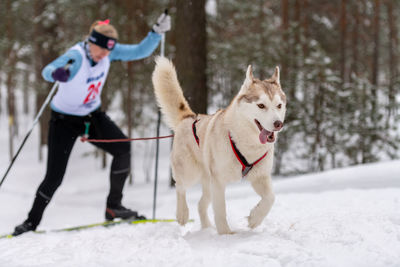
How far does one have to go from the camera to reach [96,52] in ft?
11.3

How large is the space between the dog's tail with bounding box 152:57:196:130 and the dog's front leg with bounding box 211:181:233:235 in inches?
33.6

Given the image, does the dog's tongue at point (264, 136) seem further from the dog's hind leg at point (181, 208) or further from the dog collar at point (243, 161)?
the dog's hind leg at point (181, 208)

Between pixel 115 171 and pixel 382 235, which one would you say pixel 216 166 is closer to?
pixel 382 235

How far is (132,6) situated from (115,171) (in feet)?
20.0

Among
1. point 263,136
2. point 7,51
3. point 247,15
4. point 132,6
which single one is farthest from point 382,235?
point 7,51

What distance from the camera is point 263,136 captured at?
238 centimetres

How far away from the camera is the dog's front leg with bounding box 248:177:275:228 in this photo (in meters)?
2.61

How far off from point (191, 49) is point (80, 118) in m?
3.15

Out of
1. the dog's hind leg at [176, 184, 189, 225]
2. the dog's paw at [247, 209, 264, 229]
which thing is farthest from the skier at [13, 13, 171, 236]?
the dog's paw at [247, 209, 264, 229]

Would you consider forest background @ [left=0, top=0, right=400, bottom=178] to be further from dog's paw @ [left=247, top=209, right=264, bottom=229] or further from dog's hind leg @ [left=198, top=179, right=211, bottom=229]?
dog's paw @ [left=247, top=209, right=264, bottom=229]

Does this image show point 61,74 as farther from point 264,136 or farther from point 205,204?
point 264,136

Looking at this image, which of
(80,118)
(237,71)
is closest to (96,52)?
(80,118)

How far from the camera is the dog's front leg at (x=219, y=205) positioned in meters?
2.69

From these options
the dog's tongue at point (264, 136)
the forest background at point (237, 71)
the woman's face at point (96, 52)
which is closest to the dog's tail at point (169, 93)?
the woman's face at point (96, 52)
